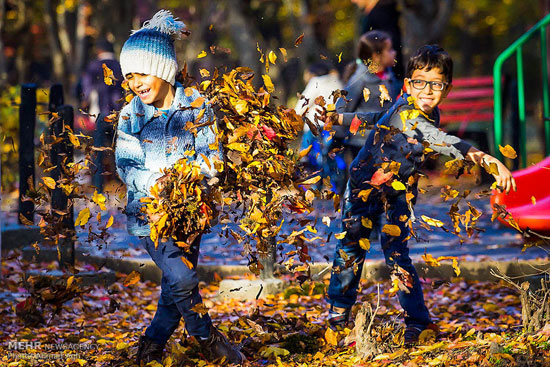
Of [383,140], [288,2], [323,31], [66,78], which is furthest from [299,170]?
[323,31]

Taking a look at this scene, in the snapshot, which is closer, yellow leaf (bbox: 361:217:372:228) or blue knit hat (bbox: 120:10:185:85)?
blue knit hat (bbox: 120:10:185:85)

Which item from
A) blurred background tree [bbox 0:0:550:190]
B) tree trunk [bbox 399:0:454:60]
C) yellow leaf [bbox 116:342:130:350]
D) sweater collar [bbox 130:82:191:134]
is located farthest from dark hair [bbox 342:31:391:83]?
tree trunk [bbox 399:0:454:60]

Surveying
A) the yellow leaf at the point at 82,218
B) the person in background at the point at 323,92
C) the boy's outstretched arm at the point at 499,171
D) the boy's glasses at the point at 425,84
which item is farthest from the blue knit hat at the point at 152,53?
the person in background at the point at 323,92

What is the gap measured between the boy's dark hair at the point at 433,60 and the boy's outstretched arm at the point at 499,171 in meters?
0.55

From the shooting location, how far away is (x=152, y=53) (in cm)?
453

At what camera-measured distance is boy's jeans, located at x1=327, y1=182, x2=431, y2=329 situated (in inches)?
201

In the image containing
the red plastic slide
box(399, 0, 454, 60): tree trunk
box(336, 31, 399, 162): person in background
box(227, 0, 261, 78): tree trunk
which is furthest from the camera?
box(227, 0, 261, 78): tree trunk

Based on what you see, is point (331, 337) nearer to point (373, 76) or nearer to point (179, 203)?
point (179, 203)

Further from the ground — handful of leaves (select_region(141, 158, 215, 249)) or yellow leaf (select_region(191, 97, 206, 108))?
yellow leaf (select_region(191, 97, 206, 108))

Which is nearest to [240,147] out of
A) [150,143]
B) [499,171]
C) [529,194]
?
[150,143]

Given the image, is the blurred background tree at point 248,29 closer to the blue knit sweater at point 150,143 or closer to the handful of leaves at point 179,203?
the blue knit sweater at point 150,143

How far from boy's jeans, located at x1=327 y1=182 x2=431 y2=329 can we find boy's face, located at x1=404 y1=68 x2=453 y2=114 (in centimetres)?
53

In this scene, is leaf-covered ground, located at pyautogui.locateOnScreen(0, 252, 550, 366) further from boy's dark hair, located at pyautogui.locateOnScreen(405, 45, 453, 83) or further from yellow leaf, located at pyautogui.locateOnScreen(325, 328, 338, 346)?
boy's dark hair, located at pyautogui.locateOnScreen(405, 45, 453, 83)

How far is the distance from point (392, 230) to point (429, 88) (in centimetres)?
81
